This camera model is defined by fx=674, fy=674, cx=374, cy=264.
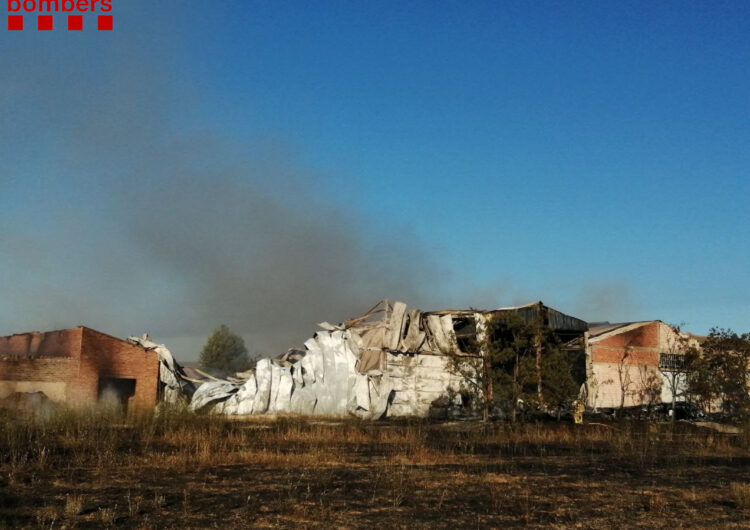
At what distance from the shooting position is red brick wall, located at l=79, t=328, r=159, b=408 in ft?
81.1

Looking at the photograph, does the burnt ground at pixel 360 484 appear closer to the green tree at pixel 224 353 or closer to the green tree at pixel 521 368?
the green tree at pixel 521 368

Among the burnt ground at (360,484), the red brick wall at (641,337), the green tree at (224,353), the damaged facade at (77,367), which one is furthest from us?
the green tree at (224,353)

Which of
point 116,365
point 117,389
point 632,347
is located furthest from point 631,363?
point 117,389

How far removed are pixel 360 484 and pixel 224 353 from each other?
4723 centimetres

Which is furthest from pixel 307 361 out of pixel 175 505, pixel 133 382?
pixel 175 505

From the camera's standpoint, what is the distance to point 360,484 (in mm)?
10078

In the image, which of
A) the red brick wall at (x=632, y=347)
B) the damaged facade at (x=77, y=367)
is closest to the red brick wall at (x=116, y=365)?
the damaged facade at (x=77, y=367)

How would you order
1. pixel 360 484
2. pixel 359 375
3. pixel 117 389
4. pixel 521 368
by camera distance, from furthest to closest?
pixel 359 375
pixel 117 389
pixel 521 368
pixel 360 484

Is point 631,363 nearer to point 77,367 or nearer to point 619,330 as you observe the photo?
point 619,330

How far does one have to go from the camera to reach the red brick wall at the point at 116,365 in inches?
973

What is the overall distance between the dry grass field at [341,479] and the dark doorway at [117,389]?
31.9 feet

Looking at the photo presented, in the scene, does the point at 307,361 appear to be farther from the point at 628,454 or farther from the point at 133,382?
the point at 628,454

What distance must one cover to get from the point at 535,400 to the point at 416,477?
13055 millimetres

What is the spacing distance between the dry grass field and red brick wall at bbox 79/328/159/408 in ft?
30.3
